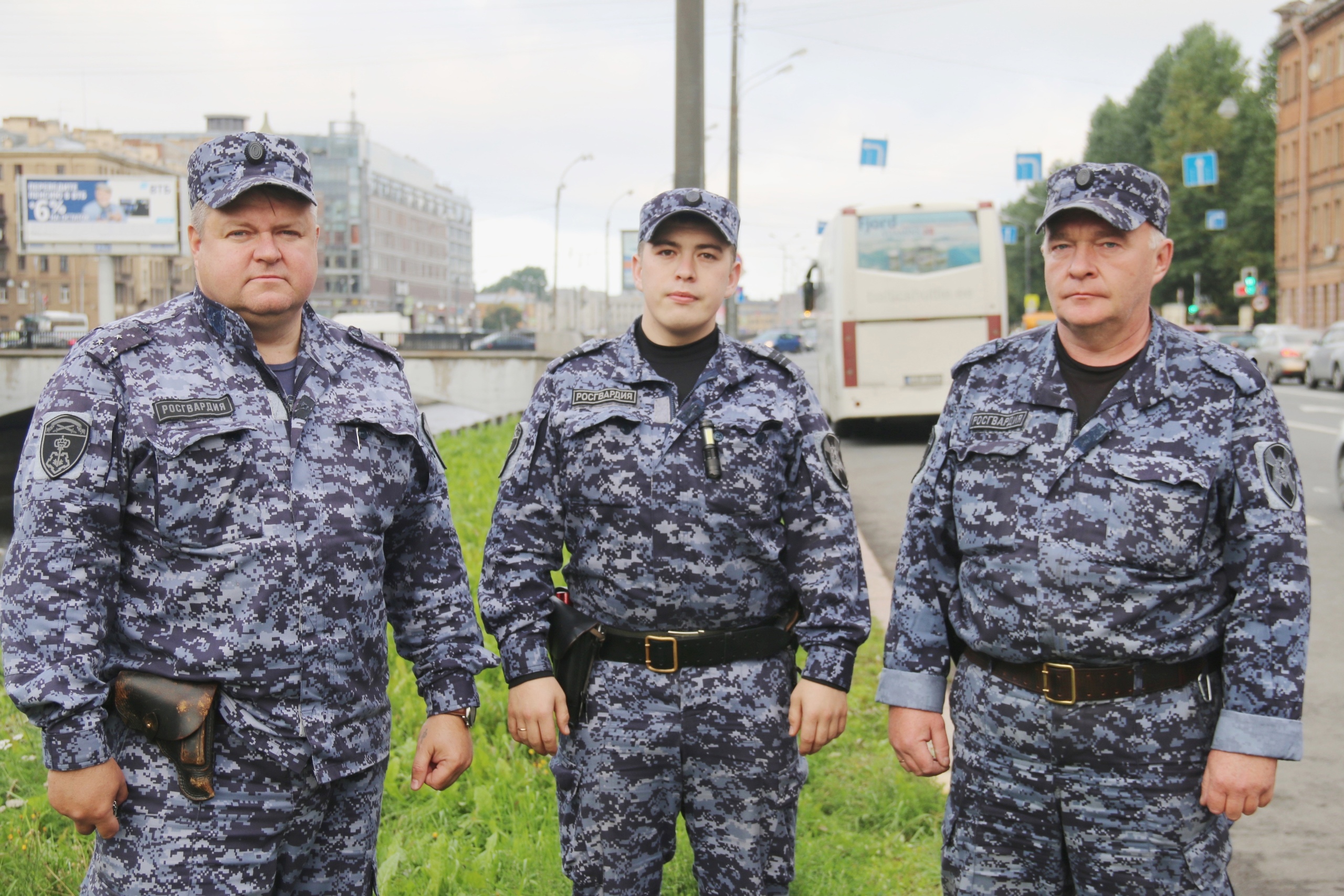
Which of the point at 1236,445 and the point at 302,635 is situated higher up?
the point at 1236,445

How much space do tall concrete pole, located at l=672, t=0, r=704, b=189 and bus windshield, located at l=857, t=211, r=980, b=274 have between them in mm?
6504

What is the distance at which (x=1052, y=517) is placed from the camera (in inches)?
98.0

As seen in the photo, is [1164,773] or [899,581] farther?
[899,581]

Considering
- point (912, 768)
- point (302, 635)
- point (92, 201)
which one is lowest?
point (912, 768)

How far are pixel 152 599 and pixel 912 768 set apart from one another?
164cm

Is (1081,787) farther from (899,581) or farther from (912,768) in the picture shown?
(899,581)

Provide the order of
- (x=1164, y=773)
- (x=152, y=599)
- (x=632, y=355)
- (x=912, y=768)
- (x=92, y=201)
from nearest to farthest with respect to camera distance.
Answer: (x=152, y=599) → (x=1164, y=773) → (x=912, y=768) → (x=632, y=355) → (x=92, y=201)

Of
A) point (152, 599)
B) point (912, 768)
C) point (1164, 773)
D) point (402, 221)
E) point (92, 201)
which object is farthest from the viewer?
point (402, 221)

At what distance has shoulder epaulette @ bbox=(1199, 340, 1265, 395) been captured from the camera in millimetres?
2461

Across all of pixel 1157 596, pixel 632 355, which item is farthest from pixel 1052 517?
pixel 632 355

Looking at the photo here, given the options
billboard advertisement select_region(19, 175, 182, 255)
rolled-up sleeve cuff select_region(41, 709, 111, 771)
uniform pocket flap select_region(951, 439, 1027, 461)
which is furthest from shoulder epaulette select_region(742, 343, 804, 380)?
billboard advertisement select_region(19, 175, 182, 255)

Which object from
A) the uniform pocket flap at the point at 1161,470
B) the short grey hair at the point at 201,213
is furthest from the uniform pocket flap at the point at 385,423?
the uniform pocket flap at the point at 1161,470

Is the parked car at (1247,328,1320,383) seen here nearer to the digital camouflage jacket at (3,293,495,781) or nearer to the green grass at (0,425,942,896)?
the green grass at (0,425,942,896)

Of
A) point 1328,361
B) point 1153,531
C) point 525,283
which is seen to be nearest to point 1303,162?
point 1328,361
